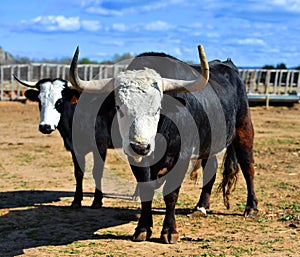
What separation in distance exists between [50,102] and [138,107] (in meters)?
2.81

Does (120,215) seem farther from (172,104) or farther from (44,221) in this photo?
(172,104)

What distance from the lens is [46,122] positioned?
7438 millimetres

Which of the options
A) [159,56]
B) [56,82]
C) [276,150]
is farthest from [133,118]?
[276,150]

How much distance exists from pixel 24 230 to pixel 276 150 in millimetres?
7810

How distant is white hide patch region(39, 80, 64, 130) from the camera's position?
748cm

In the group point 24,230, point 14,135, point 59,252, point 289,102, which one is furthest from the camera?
point 289,102

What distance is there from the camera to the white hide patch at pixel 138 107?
5031mm

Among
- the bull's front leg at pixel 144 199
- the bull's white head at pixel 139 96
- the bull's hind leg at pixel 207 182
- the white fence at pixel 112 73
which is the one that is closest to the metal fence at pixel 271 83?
the white fence at pixel 112 73

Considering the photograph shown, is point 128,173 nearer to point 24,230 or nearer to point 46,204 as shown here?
point 46,204

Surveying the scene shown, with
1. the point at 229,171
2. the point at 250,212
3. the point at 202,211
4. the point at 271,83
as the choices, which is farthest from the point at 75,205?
the point at 271,83

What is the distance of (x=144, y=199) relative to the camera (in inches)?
234

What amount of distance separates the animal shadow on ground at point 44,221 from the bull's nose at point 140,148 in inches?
59.5

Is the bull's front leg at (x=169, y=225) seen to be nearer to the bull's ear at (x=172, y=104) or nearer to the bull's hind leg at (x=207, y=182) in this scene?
the bull's ear at (x=172, y=104)

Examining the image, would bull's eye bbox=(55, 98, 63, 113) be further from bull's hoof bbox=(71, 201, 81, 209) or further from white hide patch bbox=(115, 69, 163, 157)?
white hide patch bbox=(115, 69, 163, 157)
